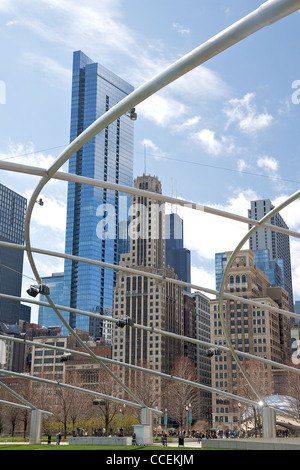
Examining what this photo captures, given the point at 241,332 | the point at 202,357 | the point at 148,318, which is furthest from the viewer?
the point at 202,357

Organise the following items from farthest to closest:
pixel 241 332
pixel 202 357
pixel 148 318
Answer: pixel 202 357 → pixel 148 318 → pixel 241 332

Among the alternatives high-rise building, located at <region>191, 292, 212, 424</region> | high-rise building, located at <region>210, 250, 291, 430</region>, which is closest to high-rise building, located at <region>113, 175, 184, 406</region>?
high-rise building, located at <region>191, 292, 212, 424</region>

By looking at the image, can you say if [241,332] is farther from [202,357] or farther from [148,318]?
[202,357]

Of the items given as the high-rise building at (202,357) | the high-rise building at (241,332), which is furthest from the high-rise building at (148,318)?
the high-rise building at (241,332)

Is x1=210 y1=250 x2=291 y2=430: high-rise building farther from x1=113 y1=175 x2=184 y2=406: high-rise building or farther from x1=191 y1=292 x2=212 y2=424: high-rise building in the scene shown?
x1=113 y1=175 x2=184 y2=406: high-rise building

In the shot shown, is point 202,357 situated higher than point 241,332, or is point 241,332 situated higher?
point 241,332

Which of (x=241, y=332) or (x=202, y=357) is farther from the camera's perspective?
(x=202, y=357)

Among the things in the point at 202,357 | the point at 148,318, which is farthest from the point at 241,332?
the point at 202,357

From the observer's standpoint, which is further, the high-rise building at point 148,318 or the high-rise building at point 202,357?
the high-rise building at point 202,357

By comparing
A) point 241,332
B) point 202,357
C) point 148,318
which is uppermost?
point 148,318

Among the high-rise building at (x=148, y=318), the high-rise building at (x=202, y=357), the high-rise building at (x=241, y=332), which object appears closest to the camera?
the high-rise building at (x=241, y=332)

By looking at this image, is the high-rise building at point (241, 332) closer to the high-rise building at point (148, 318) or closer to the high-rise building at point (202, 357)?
the high-rise building at point (202, 357)

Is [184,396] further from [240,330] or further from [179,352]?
[179,352]

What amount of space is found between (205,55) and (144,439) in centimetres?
3490
